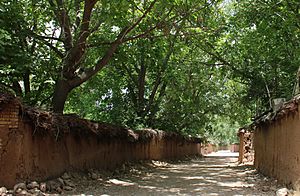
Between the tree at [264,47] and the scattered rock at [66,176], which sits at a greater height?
the tree at [264,47]

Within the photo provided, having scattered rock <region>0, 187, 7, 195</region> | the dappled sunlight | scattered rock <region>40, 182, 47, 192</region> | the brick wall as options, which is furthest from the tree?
scattered rock <region>0, 187, 7, 195</region>

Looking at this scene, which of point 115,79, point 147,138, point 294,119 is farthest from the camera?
point 115,79

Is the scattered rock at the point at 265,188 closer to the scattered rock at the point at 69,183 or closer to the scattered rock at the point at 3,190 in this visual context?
the scattered rock at the point at 69,183

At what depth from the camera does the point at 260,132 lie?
15719 millimetres

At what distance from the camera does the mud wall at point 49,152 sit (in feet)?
27.2

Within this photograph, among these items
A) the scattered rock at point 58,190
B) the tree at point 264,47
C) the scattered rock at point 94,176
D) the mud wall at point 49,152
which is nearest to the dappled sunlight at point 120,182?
the scattered rock at point 94,176

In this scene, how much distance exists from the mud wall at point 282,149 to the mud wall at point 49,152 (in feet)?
18.5

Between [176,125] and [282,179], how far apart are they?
16.0 metres

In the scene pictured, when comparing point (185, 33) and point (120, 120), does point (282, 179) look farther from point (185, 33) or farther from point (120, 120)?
point (120, 120)

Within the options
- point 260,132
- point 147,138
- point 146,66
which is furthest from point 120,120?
point 260,132

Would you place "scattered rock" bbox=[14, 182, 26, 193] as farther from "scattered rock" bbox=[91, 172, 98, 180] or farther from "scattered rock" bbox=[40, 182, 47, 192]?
"scattered rock" bbox=[91, 172, 98, 180]

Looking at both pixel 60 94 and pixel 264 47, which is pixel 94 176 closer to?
pixel 60 94

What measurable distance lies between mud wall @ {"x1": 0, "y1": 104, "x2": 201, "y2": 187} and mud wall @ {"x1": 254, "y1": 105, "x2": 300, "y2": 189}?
222 inches

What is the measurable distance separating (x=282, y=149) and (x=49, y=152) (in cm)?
647
